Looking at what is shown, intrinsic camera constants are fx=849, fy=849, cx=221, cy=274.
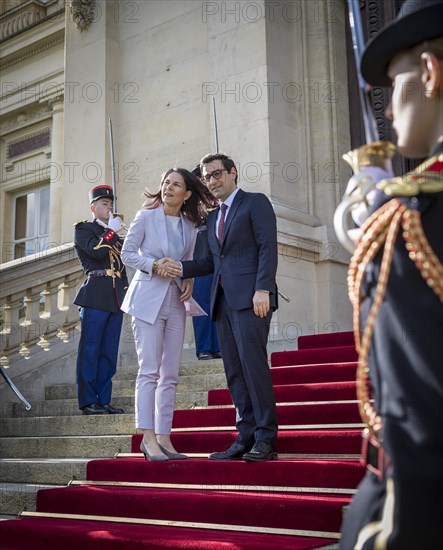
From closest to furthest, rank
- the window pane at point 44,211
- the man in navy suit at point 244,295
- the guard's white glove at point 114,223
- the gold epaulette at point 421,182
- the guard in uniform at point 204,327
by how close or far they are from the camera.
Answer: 1. the gold epaulette at point 421,182
2. the man in navy suit at point 244,295
3. the guard's white glove at point 114,223
4. the guard in uniform at point 204,327
5. the window pane at point 44,211

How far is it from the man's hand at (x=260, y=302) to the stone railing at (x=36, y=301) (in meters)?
3.67

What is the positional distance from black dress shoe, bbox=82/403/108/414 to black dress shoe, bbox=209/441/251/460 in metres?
1.83

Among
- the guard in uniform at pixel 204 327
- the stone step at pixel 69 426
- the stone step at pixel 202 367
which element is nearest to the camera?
the stone step at pixel 69 426

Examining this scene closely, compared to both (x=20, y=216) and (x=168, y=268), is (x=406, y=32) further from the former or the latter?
(x=20, y=216)

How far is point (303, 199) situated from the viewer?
940cm

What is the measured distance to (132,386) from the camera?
7188 mm

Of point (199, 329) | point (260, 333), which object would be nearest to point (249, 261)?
point (260, 333)

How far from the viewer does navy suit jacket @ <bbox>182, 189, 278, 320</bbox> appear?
186 inches

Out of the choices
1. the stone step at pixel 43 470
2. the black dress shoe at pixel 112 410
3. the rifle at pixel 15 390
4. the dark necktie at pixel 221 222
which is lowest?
the stone step at pixel 43 470

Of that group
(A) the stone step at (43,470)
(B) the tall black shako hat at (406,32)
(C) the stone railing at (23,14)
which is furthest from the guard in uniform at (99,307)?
(C) the stone railing at (23,14)

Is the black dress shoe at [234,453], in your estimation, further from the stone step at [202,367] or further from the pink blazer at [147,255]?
the stone step at [202,367]

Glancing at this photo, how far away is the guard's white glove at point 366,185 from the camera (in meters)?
1.83

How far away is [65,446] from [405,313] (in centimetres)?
476

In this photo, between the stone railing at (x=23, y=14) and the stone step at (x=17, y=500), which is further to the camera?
the stone railing at (x=23, y=14)
